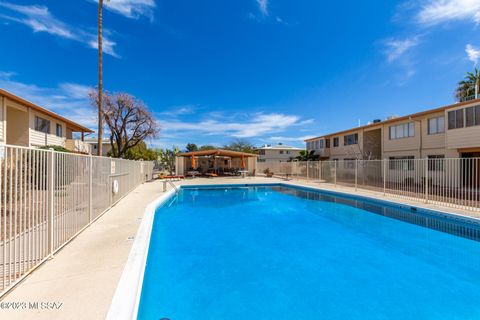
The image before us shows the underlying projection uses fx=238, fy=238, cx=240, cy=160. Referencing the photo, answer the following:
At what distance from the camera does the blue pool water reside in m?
4.00

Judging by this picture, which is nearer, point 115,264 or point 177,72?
point 115,264

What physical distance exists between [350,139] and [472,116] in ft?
42.3

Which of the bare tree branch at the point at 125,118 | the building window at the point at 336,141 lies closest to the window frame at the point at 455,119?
the building window at the point at 336,141

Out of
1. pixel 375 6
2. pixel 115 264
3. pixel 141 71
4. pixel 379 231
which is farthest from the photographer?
pixel 141 71

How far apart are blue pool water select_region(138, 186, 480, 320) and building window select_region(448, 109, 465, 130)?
952cm

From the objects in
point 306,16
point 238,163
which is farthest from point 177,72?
point 238,163

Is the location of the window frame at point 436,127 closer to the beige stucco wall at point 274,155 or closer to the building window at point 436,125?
the building window at point 436,125

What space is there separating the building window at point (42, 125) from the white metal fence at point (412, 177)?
22.3 meters

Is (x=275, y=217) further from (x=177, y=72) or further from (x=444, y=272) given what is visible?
(x=177, y=72)

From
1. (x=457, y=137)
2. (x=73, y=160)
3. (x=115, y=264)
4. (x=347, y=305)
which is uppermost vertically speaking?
(x=457, y=137)

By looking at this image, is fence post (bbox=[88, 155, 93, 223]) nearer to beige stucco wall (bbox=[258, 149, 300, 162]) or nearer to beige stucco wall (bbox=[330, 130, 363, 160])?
beige stucco wall (bbox=[330, 130, 363, 160])

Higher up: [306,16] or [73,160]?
[306,16]

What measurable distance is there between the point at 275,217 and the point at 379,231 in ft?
13.1

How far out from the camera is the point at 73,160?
5.53 meters
